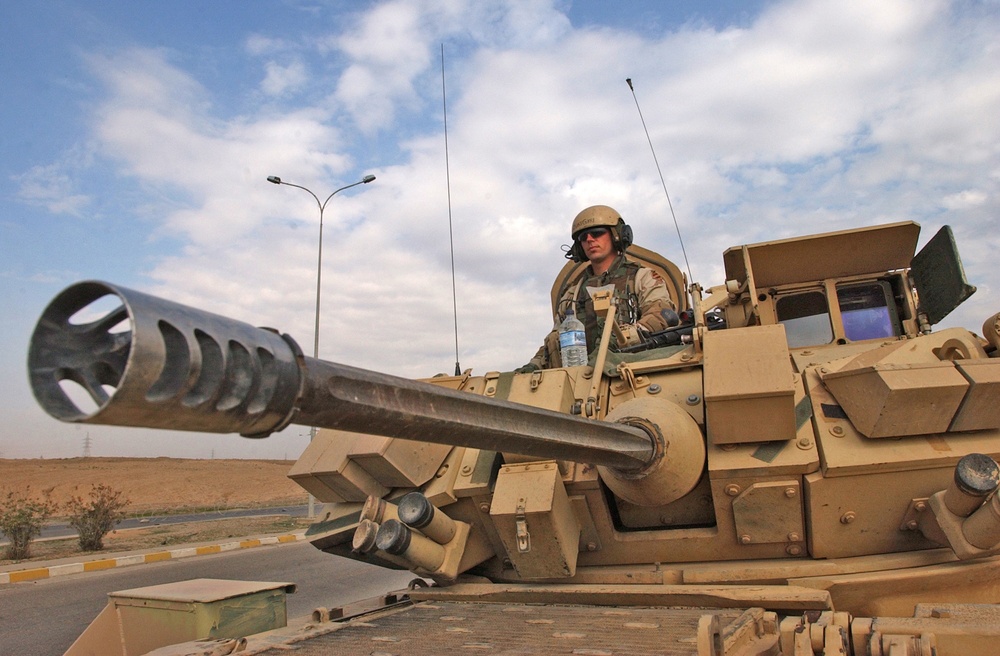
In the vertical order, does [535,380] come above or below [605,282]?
below

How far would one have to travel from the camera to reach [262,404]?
6.19 feet

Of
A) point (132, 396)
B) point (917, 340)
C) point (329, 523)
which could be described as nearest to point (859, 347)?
point (917, 340)

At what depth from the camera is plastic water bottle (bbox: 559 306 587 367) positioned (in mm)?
5629

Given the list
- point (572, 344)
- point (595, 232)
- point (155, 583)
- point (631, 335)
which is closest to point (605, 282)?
point (595, 232)

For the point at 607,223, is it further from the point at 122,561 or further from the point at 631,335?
the point at 122,561

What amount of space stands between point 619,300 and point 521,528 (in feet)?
8.94

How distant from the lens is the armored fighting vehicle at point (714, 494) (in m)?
3.37

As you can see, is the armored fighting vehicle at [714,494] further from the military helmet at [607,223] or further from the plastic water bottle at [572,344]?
the military helmet at [607,223]

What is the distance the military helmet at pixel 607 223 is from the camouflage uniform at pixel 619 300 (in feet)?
0.44

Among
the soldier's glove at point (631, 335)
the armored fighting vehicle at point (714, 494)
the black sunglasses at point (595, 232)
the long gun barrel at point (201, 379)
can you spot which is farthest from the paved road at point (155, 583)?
the long gun barrel at point (201, 379)

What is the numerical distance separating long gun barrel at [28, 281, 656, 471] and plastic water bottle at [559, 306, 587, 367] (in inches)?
128

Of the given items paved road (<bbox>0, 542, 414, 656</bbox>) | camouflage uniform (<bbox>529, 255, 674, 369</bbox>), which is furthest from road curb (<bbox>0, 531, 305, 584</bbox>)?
camouflage uniform (<bbox>529, 255, 674, 369</bbox>)

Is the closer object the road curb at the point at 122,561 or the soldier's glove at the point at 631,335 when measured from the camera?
the soldier's glove at the point at 631,335

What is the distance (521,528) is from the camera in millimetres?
4305
